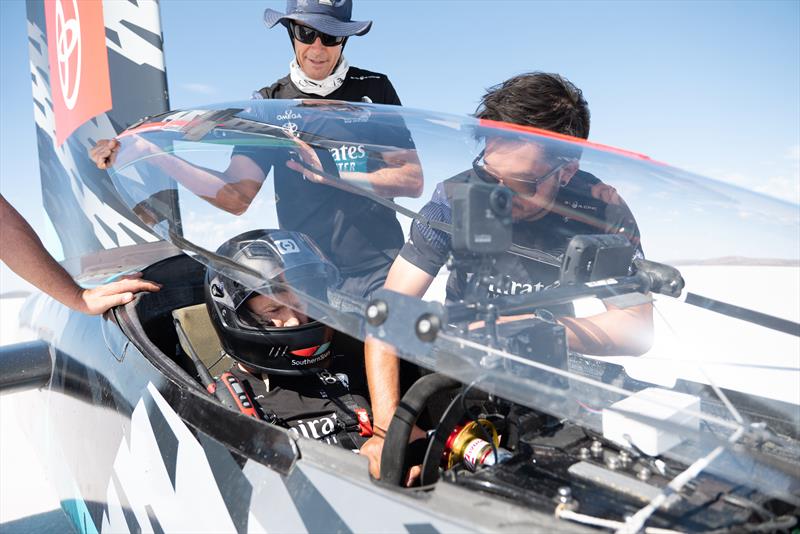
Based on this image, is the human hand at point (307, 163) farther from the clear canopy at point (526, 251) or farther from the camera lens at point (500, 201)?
the camera lens at point (500, 201)

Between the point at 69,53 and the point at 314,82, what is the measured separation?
3.50 metres

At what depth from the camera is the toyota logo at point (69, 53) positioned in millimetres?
4996

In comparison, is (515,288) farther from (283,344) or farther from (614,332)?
(283,344)

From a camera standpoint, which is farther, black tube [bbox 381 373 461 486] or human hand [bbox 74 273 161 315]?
human hand [bbox 74 273 161 315]

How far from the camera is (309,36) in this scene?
2545 millimetres

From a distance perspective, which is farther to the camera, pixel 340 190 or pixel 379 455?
pixel 340 190

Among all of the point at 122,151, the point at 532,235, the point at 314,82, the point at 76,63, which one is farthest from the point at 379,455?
the point at 76,63

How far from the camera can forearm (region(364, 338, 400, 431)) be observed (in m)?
1.70


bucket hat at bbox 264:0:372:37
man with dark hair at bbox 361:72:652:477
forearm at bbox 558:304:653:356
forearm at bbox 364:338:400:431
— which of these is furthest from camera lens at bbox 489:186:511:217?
bucket hat at bbox 264:0:372:37

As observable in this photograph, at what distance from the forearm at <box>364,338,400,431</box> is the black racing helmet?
0.56ft

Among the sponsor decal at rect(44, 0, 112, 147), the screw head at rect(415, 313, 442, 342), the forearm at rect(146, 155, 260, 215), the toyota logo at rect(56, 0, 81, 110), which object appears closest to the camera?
the screw head at rect(415, 313, 442, 342)

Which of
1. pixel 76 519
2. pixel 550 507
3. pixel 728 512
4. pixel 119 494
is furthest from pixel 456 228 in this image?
pixel 76 519

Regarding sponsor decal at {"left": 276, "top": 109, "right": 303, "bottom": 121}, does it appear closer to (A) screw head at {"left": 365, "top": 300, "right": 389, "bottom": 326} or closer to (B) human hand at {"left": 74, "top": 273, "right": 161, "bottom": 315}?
(B) human hand at {"left": 74, "top": 273, "right": 161, "bottom": 315}

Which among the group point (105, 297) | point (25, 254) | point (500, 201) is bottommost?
point (105, 297)
